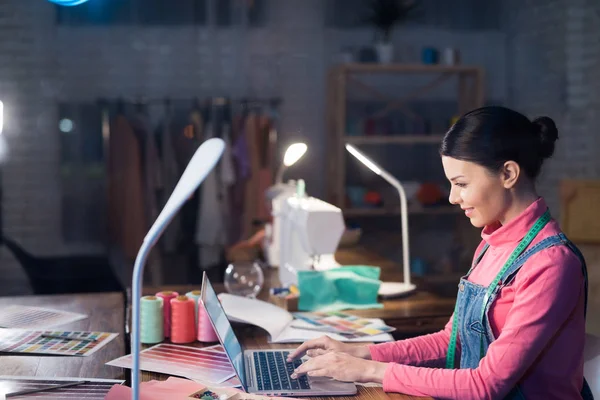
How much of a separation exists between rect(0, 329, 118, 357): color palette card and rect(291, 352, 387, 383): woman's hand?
0.67 metres

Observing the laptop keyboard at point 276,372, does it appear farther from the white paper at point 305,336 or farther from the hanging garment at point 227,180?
the hanging garment at point 227,180

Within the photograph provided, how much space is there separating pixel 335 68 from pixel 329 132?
1.46 feet

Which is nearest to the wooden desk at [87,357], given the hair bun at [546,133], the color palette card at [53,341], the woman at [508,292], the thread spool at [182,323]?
the color palette card at [53,341]

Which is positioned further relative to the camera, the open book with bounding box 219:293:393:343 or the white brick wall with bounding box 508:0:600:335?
the white brick wall with bounding box 508:0:600:335

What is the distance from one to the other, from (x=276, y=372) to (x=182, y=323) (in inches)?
15.8

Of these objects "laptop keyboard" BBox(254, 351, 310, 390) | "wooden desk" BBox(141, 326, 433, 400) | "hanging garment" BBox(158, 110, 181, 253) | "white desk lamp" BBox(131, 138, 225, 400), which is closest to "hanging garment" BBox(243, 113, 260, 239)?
"hanging garment" BBox(158, 110, 181, 253)

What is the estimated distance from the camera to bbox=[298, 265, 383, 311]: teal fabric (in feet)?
7.84

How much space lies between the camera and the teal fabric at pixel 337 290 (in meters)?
2.39

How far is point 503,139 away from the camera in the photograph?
159 centimetres

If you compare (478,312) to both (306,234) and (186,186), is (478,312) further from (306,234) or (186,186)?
(306,234)

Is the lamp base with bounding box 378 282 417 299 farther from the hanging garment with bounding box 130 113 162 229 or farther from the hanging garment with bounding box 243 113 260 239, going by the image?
the hanging garment with bounding box 130 113 162 229

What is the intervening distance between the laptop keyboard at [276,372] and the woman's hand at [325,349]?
1.4 inches

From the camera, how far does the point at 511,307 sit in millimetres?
1581

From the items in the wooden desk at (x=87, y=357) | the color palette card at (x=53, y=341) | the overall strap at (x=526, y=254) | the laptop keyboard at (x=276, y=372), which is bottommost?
the wooden desk at (x=87, y=357)
